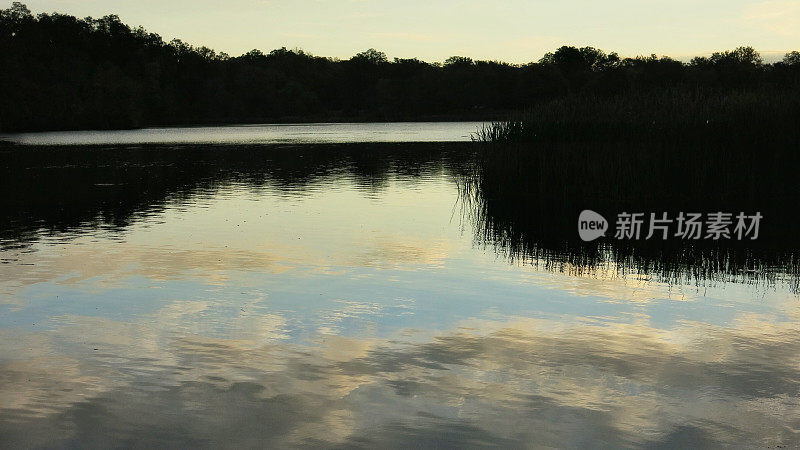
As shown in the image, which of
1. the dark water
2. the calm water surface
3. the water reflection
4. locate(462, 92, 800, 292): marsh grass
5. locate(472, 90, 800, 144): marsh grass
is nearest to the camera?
the water reflection

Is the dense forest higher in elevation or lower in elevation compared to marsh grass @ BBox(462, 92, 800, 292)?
higher

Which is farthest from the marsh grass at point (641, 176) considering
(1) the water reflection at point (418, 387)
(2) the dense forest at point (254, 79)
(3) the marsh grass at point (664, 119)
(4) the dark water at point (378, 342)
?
(2) the dense forest at point (254, 79)

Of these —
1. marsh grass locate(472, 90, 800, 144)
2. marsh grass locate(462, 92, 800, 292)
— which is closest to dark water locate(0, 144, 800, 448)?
marsh grass locate(462, 92, 800, 292)

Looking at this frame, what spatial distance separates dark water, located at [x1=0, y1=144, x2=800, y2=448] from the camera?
6.33 metres

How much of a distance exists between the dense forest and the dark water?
78849mm

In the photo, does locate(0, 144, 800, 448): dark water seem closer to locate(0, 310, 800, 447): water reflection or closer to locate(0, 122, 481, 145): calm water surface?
locate(0, 310, 800, 447): water reflection

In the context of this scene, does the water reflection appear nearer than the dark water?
Yes

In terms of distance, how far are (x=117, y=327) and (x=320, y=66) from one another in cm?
16046

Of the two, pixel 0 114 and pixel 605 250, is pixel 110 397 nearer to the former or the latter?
pixel 605 250

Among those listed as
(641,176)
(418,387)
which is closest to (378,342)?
(418,387)

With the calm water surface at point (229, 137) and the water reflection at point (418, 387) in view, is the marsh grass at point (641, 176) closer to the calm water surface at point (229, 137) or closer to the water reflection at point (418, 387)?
the water reflection at point (418, 387)

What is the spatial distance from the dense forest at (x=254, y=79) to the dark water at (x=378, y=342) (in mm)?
78849

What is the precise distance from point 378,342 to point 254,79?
139338 millimetres

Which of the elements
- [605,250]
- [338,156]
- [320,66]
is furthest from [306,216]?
[320,66]
